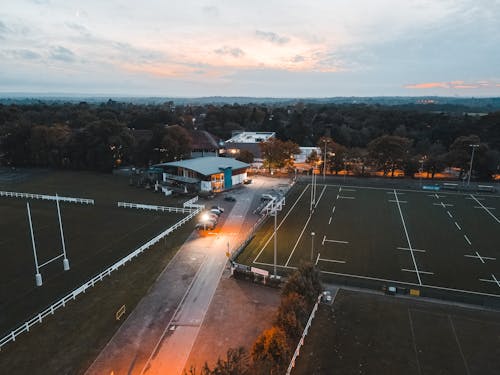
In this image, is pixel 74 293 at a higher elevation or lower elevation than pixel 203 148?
lower

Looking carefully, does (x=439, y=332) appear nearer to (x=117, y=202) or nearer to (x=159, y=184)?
(x=117, y=202)

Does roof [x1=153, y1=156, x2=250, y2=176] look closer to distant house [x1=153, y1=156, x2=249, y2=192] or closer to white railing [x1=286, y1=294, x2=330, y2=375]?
distant house [x1=153, y1=156, x2=249, y2=192]

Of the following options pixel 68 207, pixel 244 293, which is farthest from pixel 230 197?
pixel 244 293

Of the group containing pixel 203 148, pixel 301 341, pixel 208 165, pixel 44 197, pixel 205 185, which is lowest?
pixel 44 197

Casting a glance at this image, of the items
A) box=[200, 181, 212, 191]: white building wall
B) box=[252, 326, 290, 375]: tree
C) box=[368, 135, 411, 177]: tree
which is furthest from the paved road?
box=[368, 135, 411, 177]: tree

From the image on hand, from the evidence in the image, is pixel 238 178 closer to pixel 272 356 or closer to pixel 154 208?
pixel 154 208

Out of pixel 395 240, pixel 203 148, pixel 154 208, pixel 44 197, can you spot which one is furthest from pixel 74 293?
pixel 203 148

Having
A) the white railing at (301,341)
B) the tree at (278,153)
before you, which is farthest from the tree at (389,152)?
the white railing at (301,341)
